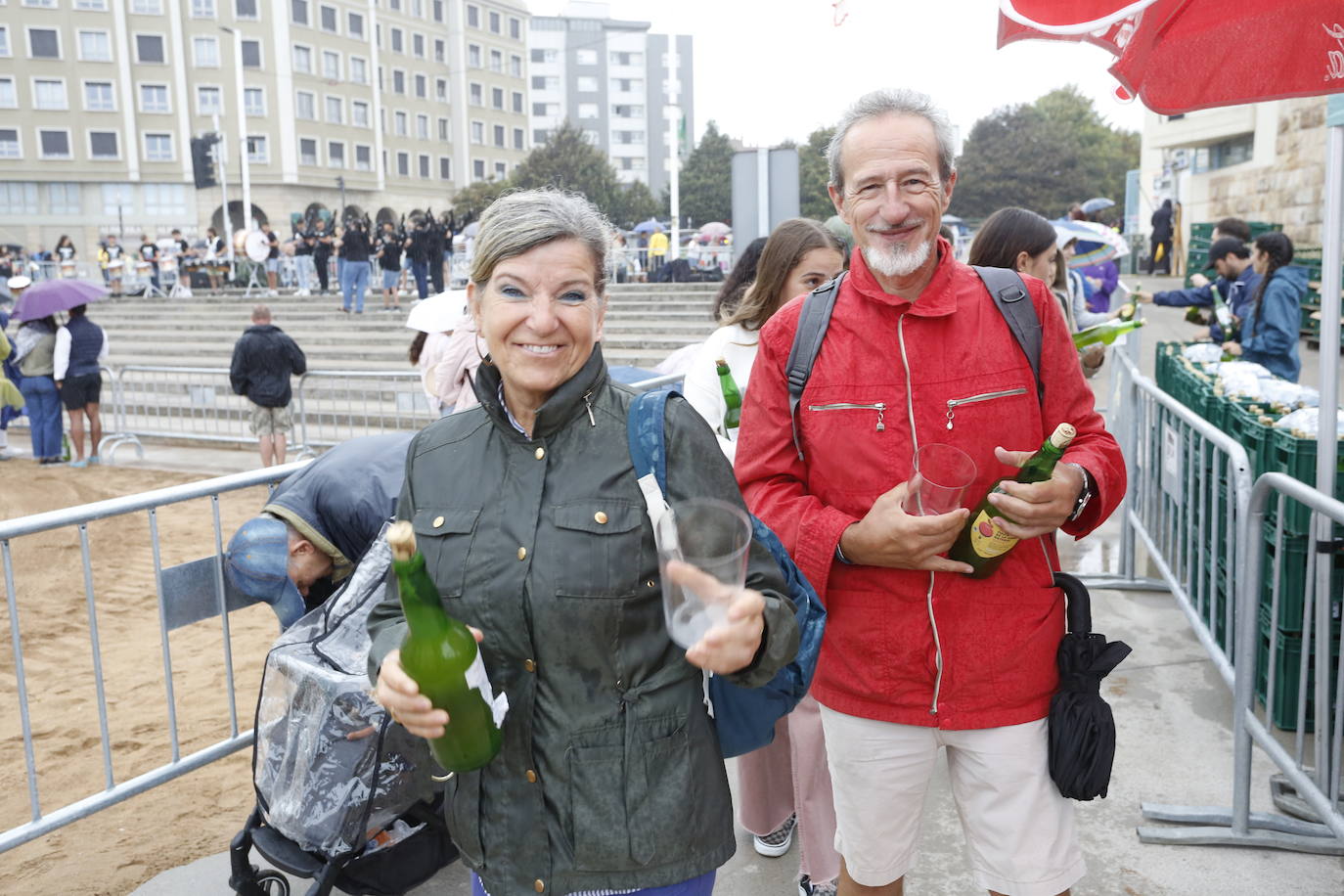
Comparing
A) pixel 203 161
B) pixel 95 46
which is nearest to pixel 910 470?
pixel 203 161

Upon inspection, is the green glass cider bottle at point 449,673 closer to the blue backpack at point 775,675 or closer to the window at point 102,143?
the blue backpack at point 775,675

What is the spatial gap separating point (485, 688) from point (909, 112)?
147 centimetres

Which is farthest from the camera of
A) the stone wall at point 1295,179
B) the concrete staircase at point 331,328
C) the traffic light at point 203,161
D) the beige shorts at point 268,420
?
the traffic light at point 203,161

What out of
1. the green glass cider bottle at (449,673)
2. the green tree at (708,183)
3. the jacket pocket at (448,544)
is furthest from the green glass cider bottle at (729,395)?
the green tree at (708,183)

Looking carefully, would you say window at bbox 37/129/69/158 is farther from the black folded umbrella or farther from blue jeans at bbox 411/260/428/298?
the black folded umbrella

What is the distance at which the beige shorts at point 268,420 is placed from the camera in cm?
1154

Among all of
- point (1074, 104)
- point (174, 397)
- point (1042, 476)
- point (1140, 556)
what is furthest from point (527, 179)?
point (1042, 476)

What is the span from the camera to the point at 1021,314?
7.30 ft

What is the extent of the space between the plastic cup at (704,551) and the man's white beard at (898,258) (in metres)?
0.86

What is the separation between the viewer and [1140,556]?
22.4ft

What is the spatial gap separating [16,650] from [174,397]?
12.5 m

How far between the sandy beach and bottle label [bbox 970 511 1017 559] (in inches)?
107

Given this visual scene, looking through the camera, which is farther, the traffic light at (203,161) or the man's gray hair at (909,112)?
the traffic light at (203,161)

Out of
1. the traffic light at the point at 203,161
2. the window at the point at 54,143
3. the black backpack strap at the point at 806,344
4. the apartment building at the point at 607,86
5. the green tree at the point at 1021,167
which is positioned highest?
the apartment building at the point at 607,86
